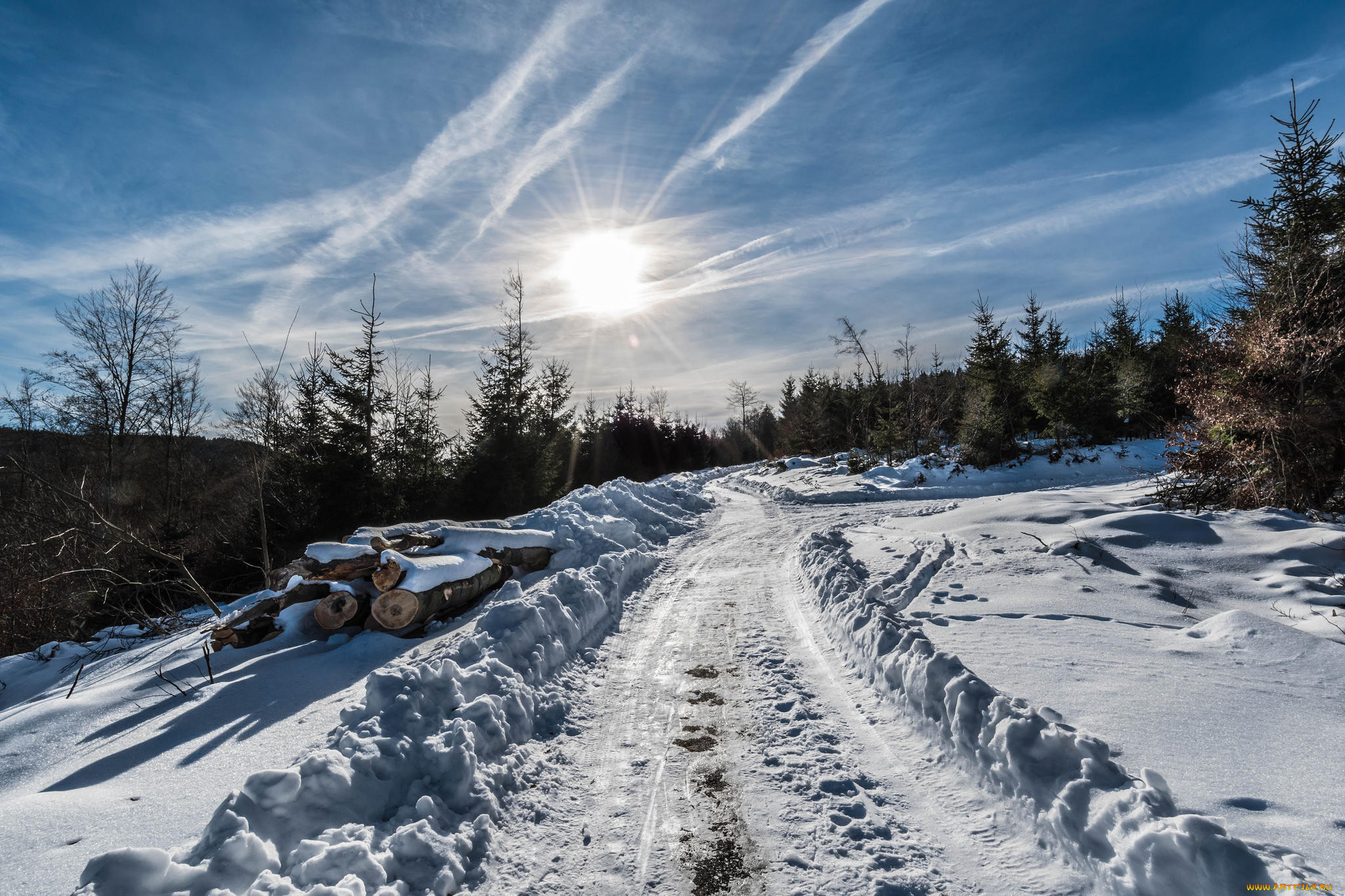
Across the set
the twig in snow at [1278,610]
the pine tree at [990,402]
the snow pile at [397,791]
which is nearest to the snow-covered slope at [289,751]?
the snow pile at [397,791]

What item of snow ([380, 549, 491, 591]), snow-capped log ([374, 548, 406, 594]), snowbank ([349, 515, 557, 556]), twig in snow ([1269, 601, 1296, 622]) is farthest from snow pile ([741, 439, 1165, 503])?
snow-capped log ([374, 548, 406, 594])

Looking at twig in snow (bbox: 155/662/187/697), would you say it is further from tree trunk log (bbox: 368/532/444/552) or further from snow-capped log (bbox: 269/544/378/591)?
tree trunk log (bbox: 368/532/444/552)

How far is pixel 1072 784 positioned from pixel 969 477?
18.8 metres

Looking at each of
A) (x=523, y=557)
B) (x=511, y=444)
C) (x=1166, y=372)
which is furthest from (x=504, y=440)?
(x=1166, y=372)

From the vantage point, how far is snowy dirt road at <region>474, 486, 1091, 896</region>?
8.42 ft

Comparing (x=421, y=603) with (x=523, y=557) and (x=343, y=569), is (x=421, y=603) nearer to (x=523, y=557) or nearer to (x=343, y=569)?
(x=343, y=569)

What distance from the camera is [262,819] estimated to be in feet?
8.47

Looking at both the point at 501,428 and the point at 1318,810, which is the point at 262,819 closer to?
the point at 1318,810

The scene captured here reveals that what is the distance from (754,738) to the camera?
376cm

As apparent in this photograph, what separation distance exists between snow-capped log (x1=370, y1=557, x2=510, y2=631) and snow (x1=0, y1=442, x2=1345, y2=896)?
19cm

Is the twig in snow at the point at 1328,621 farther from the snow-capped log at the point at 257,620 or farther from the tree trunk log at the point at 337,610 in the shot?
the snow-capped log at the point at 257,620

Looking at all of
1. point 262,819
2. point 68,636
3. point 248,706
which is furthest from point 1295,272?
point 68,636

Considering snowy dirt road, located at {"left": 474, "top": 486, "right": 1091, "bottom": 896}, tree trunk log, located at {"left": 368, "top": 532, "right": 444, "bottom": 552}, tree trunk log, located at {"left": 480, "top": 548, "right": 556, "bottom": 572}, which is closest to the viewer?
snowy dirt road, located at {"left": 474, "top": 486, "right": 1091, "bottom": 896}

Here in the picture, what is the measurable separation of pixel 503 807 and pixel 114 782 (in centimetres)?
264
